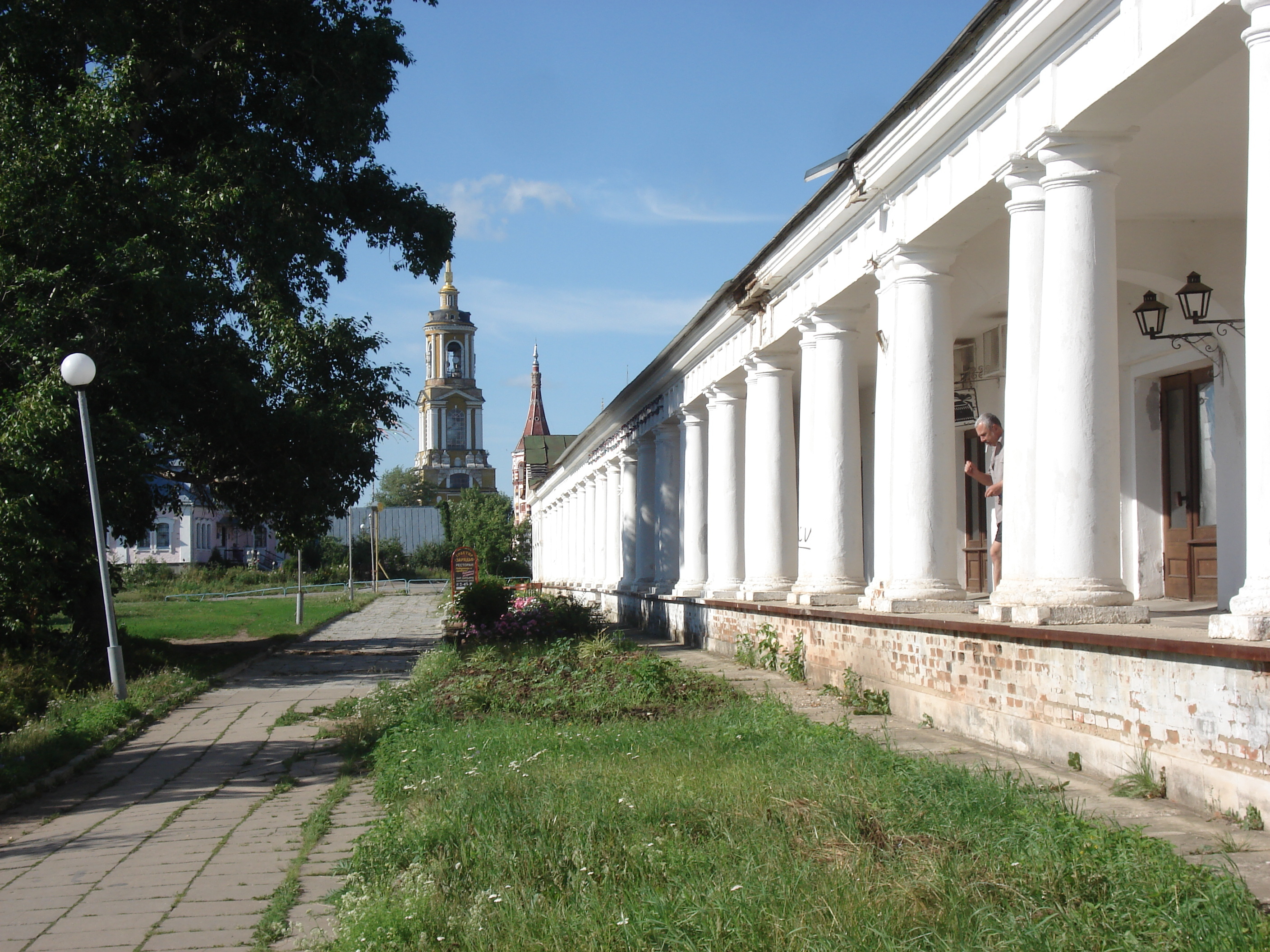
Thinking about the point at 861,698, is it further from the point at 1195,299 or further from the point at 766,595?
the point at 766,595

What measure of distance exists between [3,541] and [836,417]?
9210 mm

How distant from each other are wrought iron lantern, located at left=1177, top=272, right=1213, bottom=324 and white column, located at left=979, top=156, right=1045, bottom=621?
281cm

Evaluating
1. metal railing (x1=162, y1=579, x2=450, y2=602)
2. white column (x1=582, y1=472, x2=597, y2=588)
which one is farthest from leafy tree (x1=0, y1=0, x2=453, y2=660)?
metal railing (x1=162, y1=579, x2=450, y2=602)

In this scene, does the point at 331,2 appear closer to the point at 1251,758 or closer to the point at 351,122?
the point at 351,122

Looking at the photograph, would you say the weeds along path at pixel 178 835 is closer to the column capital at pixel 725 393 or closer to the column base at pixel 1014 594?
the column base at pixel 1014 594

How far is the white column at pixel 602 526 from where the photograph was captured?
3472 centimetres

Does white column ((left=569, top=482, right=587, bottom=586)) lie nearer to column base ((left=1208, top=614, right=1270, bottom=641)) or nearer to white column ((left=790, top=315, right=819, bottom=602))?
white column ((left=790, top=315, right=819, bottom=602))

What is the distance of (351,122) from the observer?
716 inches

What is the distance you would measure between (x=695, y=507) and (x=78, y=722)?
1256 centimetres

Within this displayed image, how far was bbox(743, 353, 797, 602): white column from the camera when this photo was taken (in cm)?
1638

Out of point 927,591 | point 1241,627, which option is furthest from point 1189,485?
point 1241,627

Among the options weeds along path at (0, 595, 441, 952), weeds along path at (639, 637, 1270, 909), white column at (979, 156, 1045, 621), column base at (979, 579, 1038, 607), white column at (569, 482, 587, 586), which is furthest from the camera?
white column at (569, 482, 587, 586)

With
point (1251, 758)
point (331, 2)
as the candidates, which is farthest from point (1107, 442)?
point (331, 2)

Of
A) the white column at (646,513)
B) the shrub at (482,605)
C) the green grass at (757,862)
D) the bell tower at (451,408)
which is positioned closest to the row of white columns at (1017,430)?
the green grass at (757,862)
